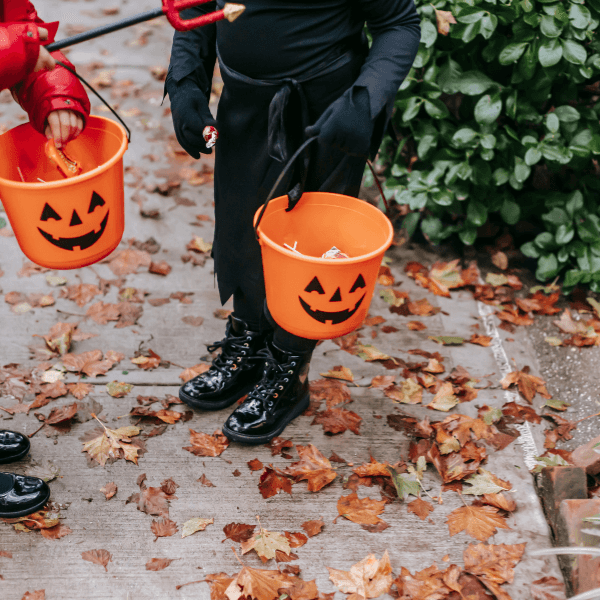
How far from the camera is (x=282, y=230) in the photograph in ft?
6.23

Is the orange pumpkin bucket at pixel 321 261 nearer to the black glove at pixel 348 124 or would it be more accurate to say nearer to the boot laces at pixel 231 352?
the black glove at pixel 348 124

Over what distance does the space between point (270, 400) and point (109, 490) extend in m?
A: 0.67

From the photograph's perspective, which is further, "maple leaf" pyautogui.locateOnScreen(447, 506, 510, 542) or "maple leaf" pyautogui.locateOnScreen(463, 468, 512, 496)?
"maple leaf" pyautogui.locateOnScreen(463, 468, 512, 496)

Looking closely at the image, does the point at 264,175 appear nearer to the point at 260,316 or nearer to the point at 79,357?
the point at 260,316

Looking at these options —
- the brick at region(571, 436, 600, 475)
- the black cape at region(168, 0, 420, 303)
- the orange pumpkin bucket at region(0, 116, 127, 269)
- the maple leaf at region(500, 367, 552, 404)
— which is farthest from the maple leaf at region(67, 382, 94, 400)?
the brick at region(571, 436, 600, 475)

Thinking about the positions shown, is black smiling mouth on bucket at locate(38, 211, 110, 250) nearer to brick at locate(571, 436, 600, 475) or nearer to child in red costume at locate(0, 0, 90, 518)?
child in red costume at locate(0, 0, 90, 518)

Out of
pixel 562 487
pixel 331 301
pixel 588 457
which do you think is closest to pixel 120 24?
pixel 331 301

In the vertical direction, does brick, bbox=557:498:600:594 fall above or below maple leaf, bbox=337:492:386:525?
above

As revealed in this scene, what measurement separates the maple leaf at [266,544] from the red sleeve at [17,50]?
1563 mm

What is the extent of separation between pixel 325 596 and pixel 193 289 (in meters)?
1.77

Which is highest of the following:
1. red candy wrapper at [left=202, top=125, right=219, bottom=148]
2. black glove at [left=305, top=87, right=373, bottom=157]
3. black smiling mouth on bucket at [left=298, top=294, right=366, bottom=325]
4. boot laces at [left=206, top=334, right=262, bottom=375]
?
black glove at [left=305, top=87, right=373, bottom=157]

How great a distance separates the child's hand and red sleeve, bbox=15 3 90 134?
0.02 m

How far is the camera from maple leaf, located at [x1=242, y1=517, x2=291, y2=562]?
6.13 ft

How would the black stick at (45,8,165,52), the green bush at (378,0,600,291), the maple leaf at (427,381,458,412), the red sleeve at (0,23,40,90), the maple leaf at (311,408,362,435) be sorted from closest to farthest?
the black stick at (45,8,165,52) → the red sleeve at (0,23,40,90) → the maple leaf at (311,408,362,435) → the maple leaf at (427,381,458,412) → the green bush at (378,0,600,291)
